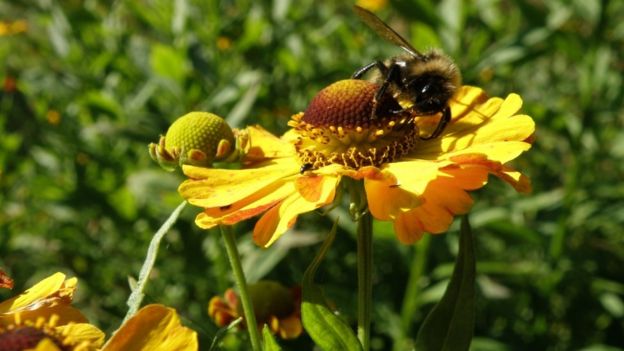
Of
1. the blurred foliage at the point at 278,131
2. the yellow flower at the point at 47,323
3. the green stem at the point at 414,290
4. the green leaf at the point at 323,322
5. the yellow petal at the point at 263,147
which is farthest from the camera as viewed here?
the blurred foliage at the point at 278,131

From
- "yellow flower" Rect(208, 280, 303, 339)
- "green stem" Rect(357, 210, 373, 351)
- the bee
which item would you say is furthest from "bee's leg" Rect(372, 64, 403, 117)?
"yellow flower" Rect(208, 280, 303, 339)

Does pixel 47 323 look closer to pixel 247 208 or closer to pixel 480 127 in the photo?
pixel 247 208

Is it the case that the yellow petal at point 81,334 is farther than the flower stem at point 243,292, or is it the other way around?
the flower stem at point 243,292

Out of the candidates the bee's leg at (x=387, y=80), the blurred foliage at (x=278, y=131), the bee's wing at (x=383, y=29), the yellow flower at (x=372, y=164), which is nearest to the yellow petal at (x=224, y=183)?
the yellow flower at (x=372, y=164)

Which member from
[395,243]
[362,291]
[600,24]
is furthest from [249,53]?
[362,291]

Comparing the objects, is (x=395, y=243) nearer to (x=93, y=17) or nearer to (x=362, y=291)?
(x=362, y=291)

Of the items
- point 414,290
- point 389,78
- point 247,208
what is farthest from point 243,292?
point 414,290

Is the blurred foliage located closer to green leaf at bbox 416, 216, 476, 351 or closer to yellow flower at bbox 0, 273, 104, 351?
green leaf at bbox 416, 216, 476, 351

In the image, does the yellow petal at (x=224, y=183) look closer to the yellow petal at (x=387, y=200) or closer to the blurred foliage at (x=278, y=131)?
the yellow petal at (x=387, y=200)
